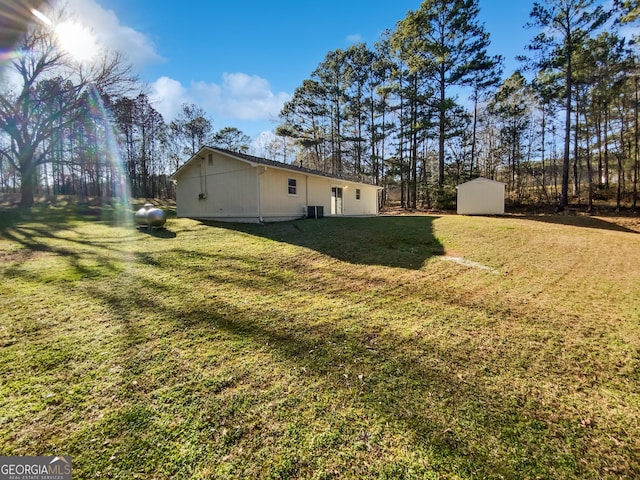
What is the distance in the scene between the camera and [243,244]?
26.1 feet

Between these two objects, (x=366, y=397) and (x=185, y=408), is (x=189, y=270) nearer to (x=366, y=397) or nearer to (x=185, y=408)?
(x=185, y=408)

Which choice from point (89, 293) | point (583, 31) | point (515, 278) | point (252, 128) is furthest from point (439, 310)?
point (252, 128)

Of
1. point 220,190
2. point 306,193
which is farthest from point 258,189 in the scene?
point 306,193

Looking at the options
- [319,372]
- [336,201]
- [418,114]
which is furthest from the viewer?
[418,114]

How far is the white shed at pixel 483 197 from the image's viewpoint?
17.9m

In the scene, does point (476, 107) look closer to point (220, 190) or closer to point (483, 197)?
point (483, 197)

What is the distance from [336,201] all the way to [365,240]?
8474 mm

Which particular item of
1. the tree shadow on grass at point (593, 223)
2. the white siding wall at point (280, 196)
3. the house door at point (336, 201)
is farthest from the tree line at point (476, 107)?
the white siding wall at point (280, 196)

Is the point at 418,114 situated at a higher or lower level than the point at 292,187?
higher

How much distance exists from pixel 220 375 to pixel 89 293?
3.22 meters

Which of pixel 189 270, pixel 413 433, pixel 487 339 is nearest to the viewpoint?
pixel 413 433

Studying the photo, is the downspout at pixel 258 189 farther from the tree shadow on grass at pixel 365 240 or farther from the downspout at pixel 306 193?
the downspout at pixel 306 193

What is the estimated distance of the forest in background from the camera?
16797mm

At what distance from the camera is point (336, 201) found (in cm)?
1694
